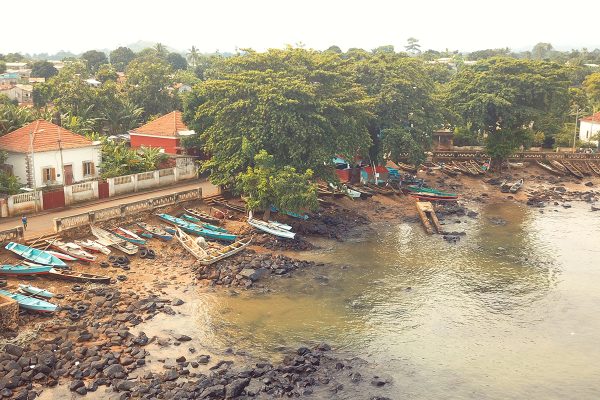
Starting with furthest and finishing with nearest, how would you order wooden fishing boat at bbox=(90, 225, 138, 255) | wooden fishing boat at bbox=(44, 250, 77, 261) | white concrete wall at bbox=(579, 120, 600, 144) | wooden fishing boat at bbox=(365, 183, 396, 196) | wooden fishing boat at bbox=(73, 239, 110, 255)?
white concrete wall at bbox=(579, 120, 600, 144), wooden fishing boat at bbox=(365, 183, 396, 196), wooden fishing boat at bbox=(90, 225, 138, 255), wooden fishing boat at bbox=(73, 239, 110, 255), wooden fishing boat at bbox=(44, 250, 77, 261)

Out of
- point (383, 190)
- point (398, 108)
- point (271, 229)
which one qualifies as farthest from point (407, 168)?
point (271, 229)

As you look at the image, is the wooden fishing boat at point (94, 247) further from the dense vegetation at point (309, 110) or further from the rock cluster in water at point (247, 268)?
the dense vegetation at point (309, 110)

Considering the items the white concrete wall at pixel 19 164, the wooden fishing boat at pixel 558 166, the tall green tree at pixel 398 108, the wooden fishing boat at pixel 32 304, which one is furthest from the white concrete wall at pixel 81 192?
the wooden fishing boat at pixel 558 166

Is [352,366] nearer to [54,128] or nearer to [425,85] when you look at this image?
[54,128]

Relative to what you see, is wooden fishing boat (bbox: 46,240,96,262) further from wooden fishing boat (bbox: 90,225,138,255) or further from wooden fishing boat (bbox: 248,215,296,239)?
wooden fishing boat (bbox: 248,215,296,239)

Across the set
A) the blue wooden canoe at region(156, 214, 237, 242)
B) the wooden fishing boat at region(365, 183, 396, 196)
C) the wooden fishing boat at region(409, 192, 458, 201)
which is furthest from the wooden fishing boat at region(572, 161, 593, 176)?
the blue wooden canoe at region(156, 214, 237, 242)

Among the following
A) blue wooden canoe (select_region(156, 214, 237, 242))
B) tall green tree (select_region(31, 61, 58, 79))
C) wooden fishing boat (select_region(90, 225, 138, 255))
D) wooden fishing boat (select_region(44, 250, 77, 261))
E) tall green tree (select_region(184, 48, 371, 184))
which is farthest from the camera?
tall green tree (select_region(31, 61, 58, 79))
